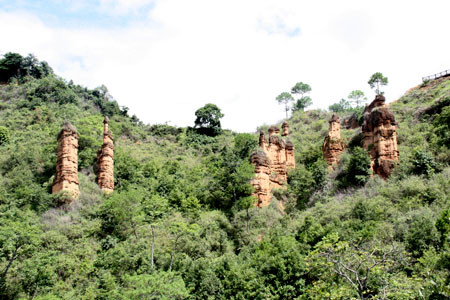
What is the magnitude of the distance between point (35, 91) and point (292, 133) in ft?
115

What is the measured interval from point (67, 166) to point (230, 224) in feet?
46.6

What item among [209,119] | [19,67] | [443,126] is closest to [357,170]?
[443,126]

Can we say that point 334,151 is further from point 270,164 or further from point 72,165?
point 72,165

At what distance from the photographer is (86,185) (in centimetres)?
3972

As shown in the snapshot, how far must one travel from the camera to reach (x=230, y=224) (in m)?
36.2

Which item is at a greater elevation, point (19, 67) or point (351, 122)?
point (19, 67)

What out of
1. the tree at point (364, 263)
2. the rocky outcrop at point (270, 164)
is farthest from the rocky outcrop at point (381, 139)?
the tree at point (364, 263)

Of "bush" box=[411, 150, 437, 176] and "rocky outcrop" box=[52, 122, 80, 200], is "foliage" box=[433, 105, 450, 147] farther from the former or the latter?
"rocky outcrop" box=[52, 122, 80, 200]

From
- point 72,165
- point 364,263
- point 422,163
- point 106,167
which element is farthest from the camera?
point 106,167

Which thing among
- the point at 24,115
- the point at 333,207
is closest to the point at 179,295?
the point at 333,207

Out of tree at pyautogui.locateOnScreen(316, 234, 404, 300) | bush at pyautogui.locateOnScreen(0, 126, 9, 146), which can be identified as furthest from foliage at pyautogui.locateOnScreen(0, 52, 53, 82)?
tree at pyautogui.locateOnScreen(316, 234, 404, 300)

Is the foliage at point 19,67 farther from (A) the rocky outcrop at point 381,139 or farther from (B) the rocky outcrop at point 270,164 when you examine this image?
(A) the rocky outcrop at point 381,139

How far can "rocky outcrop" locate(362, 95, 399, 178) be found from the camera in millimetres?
36281

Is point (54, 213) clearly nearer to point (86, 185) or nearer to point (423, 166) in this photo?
point (86, 185)
